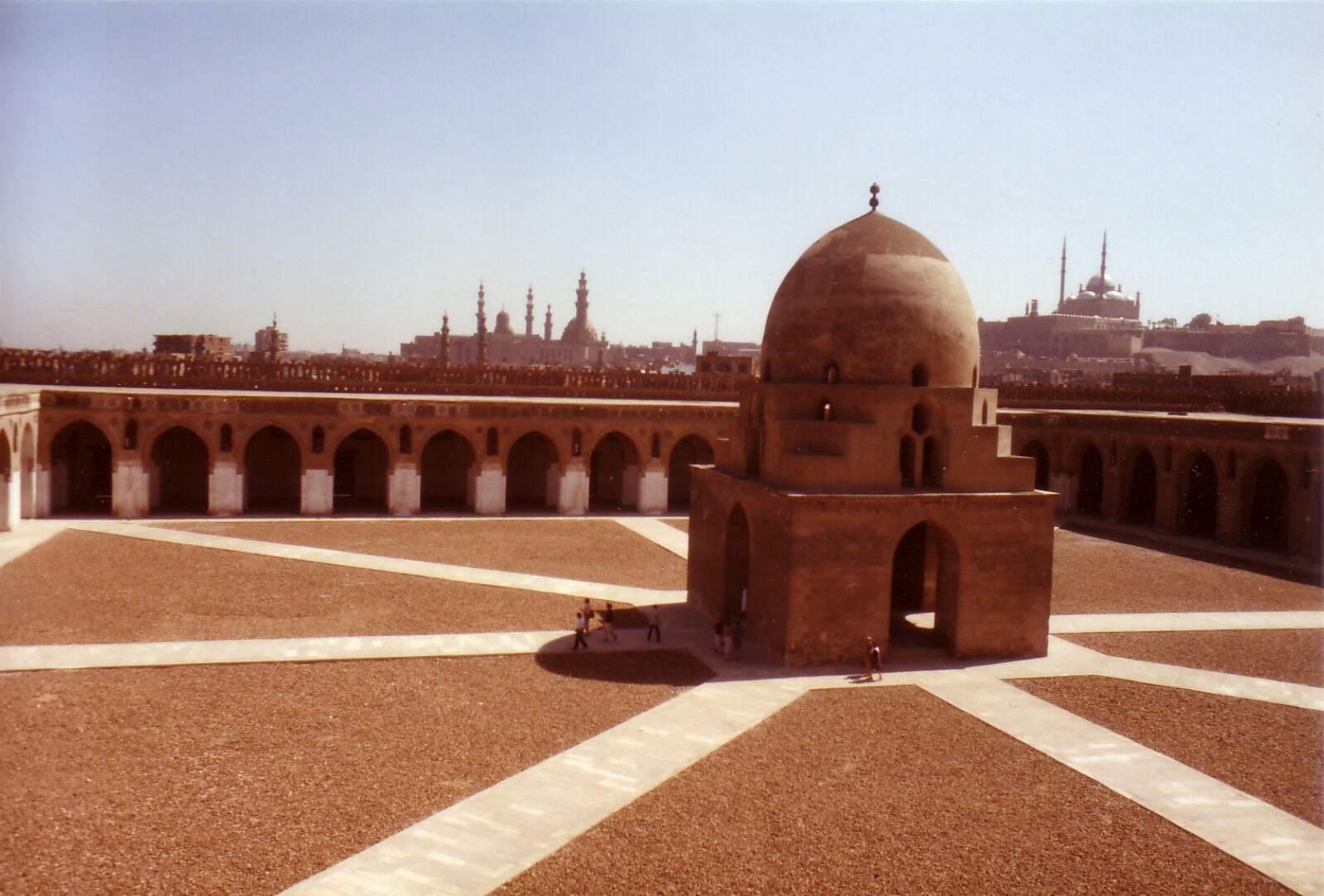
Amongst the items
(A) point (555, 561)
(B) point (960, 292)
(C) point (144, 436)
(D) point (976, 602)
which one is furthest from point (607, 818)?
(C) point (144, 436)

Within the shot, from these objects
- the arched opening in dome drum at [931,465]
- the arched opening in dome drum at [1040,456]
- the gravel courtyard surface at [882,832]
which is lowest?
the gravel courtyard surface at [882,832]

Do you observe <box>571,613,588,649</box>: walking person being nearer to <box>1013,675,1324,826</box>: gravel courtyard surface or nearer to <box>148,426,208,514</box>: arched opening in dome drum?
<box>1013,675,1324,826</box>: gravel courtyard surface

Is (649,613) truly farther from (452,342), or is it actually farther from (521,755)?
(452,342)

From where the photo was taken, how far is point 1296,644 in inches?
747

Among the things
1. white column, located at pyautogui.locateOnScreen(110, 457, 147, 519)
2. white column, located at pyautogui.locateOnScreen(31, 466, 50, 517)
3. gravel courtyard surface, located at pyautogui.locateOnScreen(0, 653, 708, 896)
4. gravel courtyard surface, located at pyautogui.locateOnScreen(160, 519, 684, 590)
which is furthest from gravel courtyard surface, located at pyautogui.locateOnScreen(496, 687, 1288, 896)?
white column, located at pyautogui.locateOnScreen(31, 466, 50, 517)

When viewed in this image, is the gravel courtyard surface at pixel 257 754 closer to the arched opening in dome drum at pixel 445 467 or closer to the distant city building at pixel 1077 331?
the arched opening in dome drum at pixel 445 467

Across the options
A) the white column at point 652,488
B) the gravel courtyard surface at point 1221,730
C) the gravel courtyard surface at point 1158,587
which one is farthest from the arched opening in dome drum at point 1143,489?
the gravel courtyard surface at point 1221,730

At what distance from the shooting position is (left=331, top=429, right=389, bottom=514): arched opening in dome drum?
1403 inches

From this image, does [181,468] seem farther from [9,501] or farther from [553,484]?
[553,484]

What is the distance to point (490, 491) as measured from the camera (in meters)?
32.7

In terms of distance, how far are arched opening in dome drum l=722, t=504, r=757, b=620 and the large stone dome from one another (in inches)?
120

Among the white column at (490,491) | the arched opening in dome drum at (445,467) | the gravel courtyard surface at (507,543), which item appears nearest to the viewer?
the gravel courtyard surface at (507,543)

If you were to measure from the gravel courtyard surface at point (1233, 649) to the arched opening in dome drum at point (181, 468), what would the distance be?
2795 centimetres

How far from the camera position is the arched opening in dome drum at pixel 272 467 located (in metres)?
34.5
